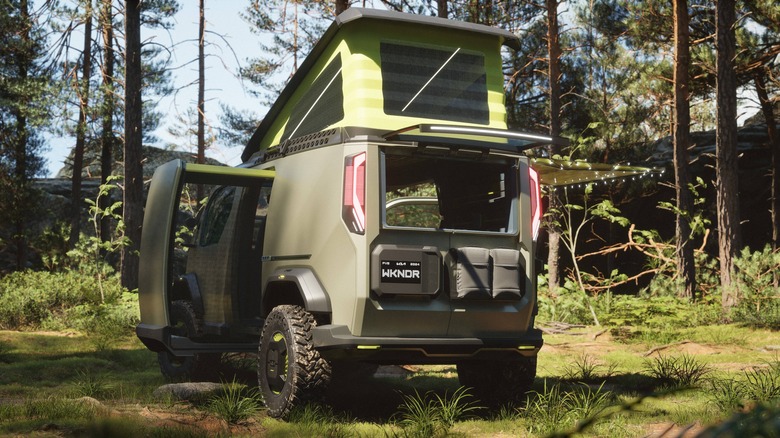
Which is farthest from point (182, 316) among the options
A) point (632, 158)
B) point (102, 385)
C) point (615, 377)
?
point (632, 158)

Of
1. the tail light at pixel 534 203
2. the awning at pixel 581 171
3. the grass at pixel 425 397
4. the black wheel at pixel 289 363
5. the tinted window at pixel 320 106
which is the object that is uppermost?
the tinted window at pixel 320 106

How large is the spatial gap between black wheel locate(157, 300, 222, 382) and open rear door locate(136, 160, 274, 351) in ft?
1.34

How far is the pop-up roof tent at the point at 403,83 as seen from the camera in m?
6.46

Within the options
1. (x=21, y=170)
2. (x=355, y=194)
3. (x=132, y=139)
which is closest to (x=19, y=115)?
(x=21, y=170)

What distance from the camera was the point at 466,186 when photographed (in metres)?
7.57

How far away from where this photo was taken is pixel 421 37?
6.97 m

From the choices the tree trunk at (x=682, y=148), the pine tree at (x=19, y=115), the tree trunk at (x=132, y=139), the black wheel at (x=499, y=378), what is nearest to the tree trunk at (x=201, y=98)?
the pine tree at (x=19, y=115)

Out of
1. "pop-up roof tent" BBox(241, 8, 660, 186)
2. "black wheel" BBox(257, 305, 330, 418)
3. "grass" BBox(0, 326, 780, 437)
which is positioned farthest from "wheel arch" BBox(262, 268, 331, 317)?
"pop-up roof tent" BBox(241, 8, 660, 186)

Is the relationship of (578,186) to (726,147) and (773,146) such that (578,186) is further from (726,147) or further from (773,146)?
(773,146)

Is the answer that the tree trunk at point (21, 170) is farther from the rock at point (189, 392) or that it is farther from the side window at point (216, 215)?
the rock at point (189, 392)

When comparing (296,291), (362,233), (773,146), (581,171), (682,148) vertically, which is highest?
(773,146)

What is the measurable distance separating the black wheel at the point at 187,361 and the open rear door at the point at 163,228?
0.41 metres

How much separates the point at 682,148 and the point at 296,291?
40.7 feet

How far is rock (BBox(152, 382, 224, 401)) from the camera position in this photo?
709cm
